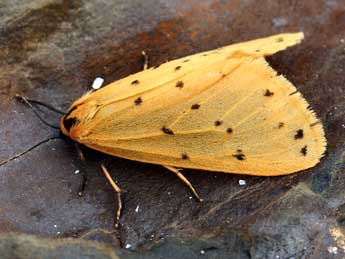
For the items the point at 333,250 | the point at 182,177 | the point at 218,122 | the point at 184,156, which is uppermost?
the point at 218,122

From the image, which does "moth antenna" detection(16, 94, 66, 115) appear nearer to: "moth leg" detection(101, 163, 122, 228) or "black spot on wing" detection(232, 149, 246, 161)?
"moth leg" detection(101, 163, 122, 228)

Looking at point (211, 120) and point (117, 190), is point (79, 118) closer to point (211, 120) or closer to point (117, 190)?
point (117, 190)

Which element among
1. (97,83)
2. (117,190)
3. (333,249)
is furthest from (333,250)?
(97,83)

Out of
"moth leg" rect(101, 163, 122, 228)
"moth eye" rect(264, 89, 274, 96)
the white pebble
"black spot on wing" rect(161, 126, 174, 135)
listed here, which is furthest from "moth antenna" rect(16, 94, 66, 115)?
the white pebble

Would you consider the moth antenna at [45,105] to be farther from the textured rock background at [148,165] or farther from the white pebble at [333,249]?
the white pebble at [333,249]

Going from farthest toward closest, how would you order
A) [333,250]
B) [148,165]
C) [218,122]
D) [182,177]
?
1. [148,165]
2. [182,177]
3. [218,122]
4. [333,250]

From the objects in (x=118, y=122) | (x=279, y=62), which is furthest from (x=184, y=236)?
(x=279, y=62)
